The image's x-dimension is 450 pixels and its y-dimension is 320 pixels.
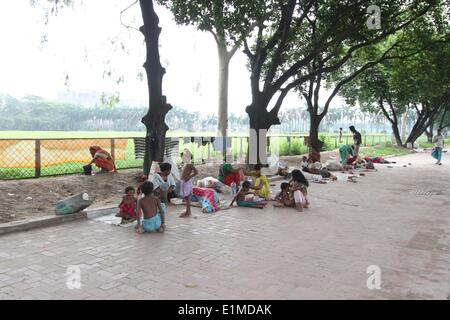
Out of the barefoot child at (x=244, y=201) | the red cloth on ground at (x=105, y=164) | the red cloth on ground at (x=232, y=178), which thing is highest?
the red cloth on ground at (x=105, y=164)

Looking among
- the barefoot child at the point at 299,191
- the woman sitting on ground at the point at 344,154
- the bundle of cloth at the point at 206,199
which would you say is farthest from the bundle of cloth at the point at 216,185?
the woman sitting on ground at the point at 344,154

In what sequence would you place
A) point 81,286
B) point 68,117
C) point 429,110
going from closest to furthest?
point 81,286 < point 429,110 < point 68,117

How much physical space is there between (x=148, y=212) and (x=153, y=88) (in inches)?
175

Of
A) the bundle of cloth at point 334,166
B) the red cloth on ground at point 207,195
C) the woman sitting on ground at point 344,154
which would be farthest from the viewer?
the woman sitting on ground at point 344,154

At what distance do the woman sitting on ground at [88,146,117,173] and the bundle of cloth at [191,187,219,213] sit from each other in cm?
358

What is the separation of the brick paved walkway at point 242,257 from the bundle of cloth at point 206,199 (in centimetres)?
42

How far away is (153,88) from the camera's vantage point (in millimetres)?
9789

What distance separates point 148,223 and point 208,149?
10.5 metres

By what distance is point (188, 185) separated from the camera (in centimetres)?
789

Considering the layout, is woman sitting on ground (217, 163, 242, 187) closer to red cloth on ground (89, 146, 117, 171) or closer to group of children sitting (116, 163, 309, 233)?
group of children sitting (116, 163, 309, 233)

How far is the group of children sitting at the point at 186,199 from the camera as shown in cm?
626

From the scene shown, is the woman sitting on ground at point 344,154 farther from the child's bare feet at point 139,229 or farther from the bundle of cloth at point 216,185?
the child's bare feet at point 139,229
